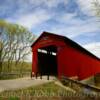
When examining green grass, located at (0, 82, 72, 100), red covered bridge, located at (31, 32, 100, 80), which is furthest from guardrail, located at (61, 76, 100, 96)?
red covered bridge, located at (31, 32, 100, 80)

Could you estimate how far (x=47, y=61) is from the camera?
2612cm

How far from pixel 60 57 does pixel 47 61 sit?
5.74 m

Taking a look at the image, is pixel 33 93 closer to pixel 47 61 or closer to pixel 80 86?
pixel 80 86

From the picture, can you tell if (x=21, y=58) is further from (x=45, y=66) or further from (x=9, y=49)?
(x=45, y=66)

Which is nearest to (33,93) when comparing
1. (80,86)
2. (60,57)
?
(80,86)

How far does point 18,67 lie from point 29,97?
149ft

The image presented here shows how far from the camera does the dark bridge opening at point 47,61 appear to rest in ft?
81.3

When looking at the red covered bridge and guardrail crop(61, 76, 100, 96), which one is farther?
the red covered bridge

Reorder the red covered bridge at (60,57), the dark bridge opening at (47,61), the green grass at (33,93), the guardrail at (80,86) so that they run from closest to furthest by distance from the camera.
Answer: the green grass at (33,93) → the guardrail at (80,86) → the red covered bridge at (60,57) → the dark bridge opening at (47,61)

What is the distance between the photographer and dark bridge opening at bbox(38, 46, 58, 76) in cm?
2478

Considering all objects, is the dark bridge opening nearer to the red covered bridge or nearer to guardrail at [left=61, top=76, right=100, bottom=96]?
the red covered bridge

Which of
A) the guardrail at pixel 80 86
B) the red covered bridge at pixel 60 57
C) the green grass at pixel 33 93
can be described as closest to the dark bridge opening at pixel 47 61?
the red covered bridge at pixel 60 57

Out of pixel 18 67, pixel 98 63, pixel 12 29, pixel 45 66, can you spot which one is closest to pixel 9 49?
pixel 12 29

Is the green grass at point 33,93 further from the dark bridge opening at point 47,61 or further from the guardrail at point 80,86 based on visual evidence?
the dark bridge opening at point 47,61
